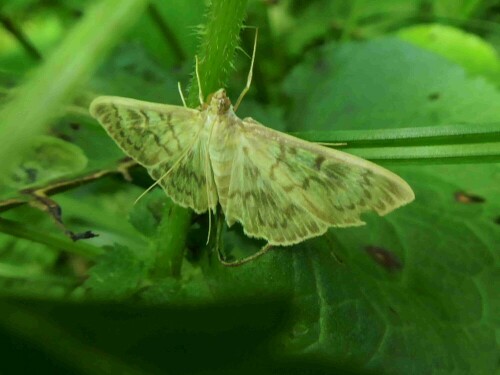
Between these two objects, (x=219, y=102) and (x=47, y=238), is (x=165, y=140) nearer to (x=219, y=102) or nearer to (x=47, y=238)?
(x=219, y=102)

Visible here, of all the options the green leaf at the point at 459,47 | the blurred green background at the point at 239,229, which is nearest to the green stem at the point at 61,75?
the blurred green background at the point at 239,229

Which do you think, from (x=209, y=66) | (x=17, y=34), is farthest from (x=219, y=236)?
(x=17, y=34)

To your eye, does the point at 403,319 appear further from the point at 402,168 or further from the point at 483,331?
the point at 402,168

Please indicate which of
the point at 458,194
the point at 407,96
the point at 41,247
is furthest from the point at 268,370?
the point at 407,96

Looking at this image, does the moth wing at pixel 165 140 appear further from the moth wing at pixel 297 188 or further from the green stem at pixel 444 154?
the green stem at pixel 444 154

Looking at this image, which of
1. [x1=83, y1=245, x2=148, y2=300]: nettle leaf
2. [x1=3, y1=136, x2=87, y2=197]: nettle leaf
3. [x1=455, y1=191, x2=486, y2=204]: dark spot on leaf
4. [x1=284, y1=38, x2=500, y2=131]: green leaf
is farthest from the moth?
[x1=284, y1=38, x2=500, y2=131]: green leaf
